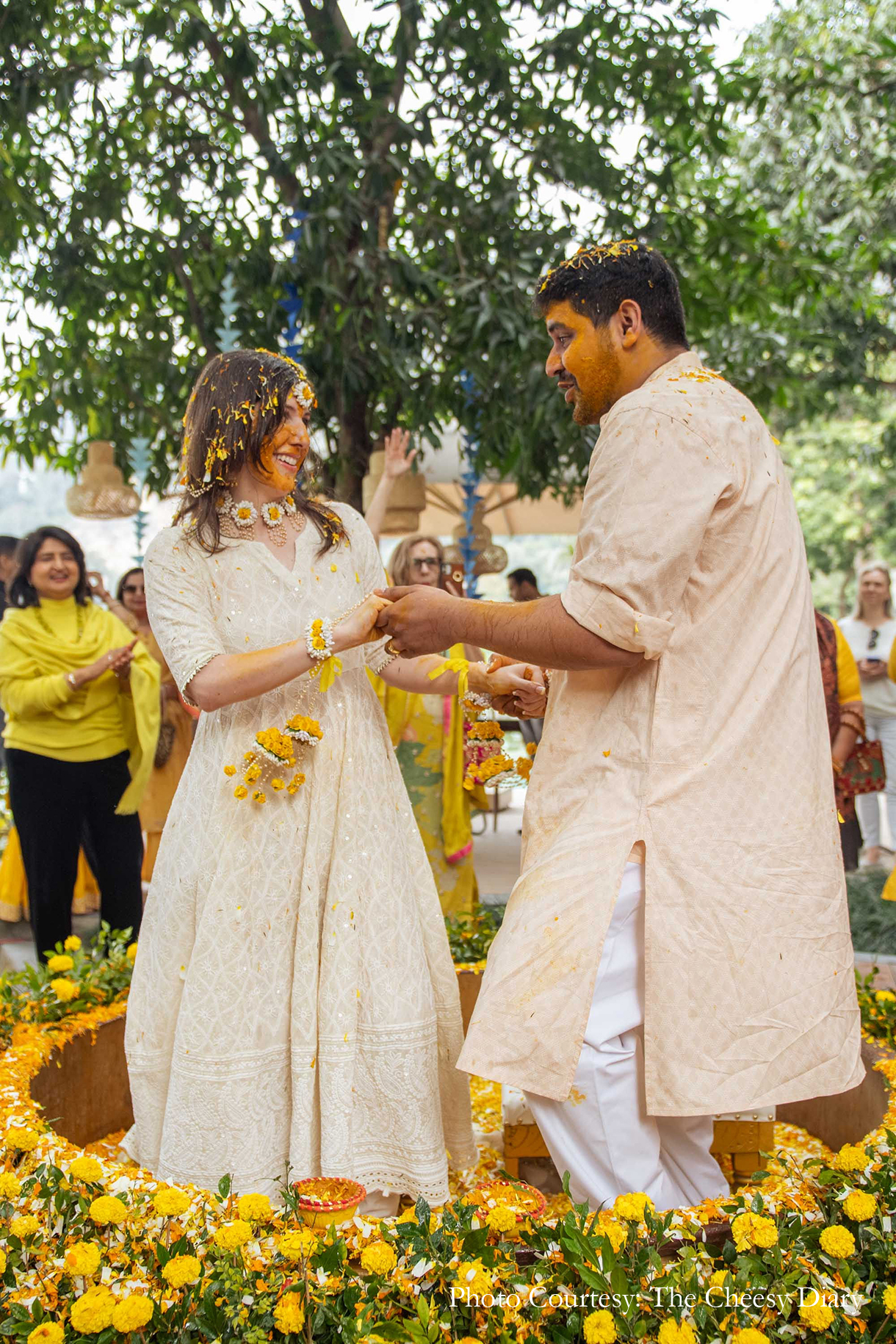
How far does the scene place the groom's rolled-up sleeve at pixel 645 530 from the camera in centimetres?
214

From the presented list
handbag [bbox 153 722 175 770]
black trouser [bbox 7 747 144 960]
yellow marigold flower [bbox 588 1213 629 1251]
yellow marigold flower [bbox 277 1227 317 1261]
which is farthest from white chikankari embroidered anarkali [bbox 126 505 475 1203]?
handbag [bbox 153 722 175 770]

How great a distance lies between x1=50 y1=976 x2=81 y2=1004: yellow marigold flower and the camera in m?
3.44

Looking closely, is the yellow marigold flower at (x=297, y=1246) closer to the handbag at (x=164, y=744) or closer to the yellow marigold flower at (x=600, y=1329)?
the yellow marigold flower at (x=600, y=1329)

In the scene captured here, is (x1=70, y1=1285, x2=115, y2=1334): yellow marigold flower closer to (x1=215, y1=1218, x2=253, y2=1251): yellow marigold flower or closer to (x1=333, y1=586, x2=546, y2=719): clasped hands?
(x1=215, y1=1218, x2=253, y2=1251): yellow marigold flower

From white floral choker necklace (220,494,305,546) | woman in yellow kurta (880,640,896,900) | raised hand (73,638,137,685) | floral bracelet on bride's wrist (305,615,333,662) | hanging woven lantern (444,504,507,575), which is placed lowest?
woman in yellow kurta (880,640,896,900)

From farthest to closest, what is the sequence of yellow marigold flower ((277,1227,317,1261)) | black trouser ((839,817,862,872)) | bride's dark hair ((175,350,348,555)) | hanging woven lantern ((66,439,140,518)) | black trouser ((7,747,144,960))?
black trouser ((839,817,862,872))
hanging woven lantern ((66,439,140,518))
black trouser ((7,747,144,960))
bride's dark hair ((175,350,348,555))
yellow marigold flower ((277,1227,317,1261))

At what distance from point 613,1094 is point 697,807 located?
55 cm

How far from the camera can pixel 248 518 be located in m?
2.87

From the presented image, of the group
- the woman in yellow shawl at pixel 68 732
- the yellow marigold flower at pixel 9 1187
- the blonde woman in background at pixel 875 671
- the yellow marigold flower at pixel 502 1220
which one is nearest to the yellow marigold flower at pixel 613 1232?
the yellow marigold flower at pixel 502 1220

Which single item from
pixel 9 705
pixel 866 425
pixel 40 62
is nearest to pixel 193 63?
pixel 40 62

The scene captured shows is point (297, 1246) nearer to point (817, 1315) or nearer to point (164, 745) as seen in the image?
point (817, 1315)

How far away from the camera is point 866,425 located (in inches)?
798

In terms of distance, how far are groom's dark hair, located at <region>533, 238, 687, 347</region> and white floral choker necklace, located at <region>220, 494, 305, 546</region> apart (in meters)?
0.82

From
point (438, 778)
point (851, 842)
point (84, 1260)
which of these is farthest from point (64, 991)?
point (851, 842)
